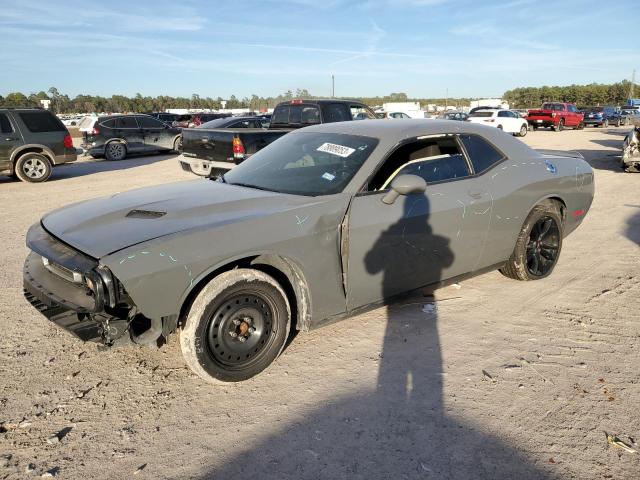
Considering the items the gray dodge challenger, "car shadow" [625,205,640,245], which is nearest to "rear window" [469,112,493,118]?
"car shadow" [625,205,640,245]

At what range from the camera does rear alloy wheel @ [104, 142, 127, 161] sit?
17.7 meters

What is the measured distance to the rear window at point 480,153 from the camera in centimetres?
438

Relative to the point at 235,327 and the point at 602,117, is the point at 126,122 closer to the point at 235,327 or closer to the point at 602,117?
the point at 235,327

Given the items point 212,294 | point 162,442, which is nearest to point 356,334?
point 212,294

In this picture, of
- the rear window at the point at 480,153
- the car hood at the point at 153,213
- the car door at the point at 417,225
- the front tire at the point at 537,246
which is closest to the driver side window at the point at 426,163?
the car door at the point at 417,225

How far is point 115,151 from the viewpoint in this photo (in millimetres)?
17906

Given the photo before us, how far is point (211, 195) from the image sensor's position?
12.3 ft

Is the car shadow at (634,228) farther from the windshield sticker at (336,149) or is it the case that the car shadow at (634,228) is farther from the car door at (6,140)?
the car door at (6,140)

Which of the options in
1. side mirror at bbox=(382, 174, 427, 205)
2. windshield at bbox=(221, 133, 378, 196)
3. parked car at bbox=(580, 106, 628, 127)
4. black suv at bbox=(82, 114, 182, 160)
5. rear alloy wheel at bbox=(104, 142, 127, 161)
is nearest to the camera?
side mirror at bbox=(382, 174, 427, 205)

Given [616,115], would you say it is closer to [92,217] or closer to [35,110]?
[35,110]

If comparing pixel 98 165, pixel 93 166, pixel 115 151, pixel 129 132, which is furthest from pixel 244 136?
pixel 129 132

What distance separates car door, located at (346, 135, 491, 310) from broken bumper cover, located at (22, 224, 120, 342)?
63.9 inches

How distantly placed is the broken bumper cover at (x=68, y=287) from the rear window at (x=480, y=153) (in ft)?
10.4

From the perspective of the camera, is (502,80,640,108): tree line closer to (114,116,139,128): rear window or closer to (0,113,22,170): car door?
(114,116,139,128): rear window
